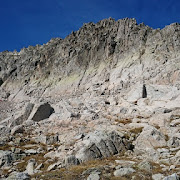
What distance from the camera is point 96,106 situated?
1499 inches

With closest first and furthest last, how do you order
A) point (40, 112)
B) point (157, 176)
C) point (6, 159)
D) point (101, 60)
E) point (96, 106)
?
point (157, 176)
point (6, 159)
point (40, 112)
point (96, 106)
point (101, 60)

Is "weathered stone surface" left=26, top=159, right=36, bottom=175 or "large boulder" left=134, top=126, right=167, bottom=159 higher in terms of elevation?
"large boulder" left=134, top=126, right=167, bottom=159

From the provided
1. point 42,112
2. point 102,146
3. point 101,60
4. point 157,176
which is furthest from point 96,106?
point 157,176

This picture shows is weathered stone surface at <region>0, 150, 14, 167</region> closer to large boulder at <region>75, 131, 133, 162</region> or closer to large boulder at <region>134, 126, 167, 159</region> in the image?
large boulder at <region>75, 131, 133, 162</region>

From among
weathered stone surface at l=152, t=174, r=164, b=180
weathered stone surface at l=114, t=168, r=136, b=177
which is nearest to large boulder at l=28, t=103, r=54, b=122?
weathered stone surface at l=114, t=168, r=136, b=177

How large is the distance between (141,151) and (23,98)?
5673 cm

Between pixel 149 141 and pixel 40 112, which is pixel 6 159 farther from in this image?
pixel 40 112

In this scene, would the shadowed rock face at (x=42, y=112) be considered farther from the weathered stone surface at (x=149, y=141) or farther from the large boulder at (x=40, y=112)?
the weathered stone surface at (x=149, y=141)

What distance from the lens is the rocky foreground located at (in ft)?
46.5

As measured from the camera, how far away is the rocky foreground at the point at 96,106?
1419cm

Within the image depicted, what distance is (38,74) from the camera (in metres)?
73.9

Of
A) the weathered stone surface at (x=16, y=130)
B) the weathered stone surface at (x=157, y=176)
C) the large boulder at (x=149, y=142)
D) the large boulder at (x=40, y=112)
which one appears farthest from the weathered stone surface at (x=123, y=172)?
the large boulder at (x=40, y=112)

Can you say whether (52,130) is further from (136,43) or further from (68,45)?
(68,45)

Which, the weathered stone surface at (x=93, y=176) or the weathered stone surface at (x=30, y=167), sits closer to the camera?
the weathered stone surface at (x=93, y=176)
